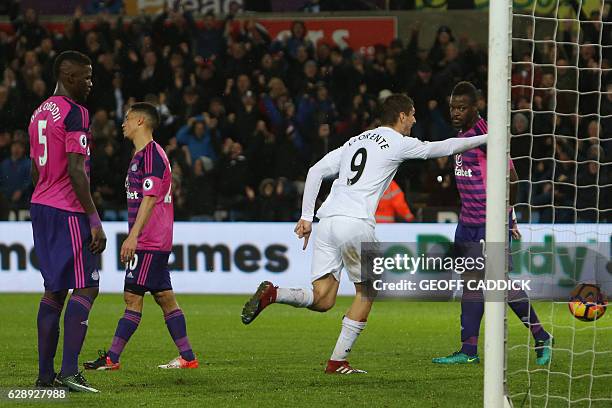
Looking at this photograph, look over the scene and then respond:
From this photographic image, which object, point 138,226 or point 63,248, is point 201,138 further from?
point 63,248

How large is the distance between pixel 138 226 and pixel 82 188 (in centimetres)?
105

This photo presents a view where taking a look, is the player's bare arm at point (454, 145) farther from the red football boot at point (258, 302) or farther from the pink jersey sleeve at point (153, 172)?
the pink jersey sleeve at point (153, 172)

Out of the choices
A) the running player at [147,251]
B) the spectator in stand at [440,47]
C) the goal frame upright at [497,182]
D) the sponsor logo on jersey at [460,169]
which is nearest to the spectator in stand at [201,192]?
the spectator in stand at [440,47]

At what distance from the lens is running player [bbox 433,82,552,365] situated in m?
8.16

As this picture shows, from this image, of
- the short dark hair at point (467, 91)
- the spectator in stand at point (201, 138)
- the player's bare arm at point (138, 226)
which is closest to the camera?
the player's bare arm at point (138, 226)

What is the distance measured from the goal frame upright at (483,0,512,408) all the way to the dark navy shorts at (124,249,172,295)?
9.51ft

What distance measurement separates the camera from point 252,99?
16.6m

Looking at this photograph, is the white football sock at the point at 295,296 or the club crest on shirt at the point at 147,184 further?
the club crest on shirt at the point at 147,184

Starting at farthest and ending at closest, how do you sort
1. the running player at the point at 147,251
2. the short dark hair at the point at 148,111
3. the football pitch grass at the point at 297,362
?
the short dark hair at the point at 148,111, the running player at the point at 147,251, the football pitch grass at the point at 297,362

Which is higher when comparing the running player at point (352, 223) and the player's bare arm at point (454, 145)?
the player's bare arm at point (454, 145)

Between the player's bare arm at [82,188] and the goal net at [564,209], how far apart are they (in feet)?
8.02

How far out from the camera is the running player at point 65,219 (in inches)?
253

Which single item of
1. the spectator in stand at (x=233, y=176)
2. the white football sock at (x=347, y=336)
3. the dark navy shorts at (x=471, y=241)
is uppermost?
the spectator in stand at (x=233, y=176)

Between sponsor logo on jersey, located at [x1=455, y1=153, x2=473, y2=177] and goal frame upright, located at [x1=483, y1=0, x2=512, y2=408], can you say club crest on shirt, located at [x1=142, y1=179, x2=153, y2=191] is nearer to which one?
sponsor logo on jersey, located at [x1=455, y1=153, x2=473, y2=177]
